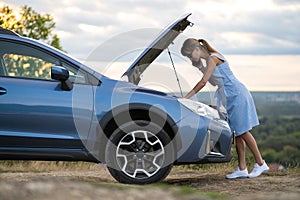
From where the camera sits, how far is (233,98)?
8.60 meters

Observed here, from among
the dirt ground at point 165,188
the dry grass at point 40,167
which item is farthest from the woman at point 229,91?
the dry grass at point 40,167

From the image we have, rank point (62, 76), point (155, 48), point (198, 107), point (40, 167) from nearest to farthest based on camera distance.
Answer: point (62, 76), point (198, 107), point (155, 48), point (40, 167)

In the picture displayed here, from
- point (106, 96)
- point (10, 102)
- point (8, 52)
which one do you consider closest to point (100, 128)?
point (106, 96)

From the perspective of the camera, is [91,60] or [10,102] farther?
[91,60]

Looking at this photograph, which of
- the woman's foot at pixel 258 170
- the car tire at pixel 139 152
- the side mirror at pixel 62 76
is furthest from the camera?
the woman's foot at pixel 258 170

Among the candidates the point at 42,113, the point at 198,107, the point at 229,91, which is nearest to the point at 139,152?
the point at 198,107

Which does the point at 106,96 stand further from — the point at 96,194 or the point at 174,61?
the point at 96,194

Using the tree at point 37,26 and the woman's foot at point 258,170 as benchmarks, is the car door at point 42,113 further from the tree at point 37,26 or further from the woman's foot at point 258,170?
the tree at point 37,26

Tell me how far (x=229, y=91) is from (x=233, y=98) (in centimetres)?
11

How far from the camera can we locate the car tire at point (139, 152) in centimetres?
738

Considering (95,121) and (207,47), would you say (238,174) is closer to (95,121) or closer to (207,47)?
(207,47)

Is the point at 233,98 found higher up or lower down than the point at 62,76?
lower down

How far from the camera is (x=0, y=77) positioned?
7.26 metres

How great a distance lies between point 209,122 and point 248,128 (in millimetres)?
1191
